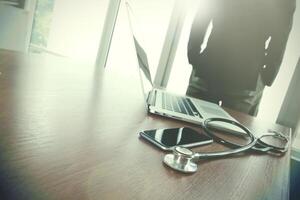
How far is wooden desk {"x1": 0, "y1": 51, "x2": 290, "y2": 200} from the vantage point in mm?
383

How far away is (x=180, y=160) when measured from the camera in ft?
1.75

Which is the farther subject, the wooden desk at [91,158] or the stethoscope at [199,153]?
the stethoscope at [199,153]

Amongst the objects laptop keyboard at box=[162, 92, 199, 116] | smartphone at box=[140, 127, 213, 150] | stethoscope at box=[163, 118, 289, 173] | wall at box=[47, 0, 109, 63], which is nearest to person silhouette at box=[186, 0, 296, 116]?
laptop keyboard at box=[162, 92, 199, 116]

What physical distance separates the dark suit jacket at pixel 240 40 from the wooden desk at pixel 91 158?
3.54 ft

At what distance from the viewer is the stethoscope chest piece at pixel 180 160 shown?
521mm

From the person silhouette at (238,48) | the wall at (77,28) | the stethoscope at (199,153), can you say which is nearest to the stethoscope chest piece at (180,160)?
the stethoscope at (199,153)

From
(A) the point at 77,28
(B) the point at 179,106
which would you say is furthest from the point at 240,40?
(A) the point at 77,28

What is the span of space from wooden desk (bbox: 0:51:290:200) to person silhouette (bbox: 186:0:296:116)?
3.44 feet

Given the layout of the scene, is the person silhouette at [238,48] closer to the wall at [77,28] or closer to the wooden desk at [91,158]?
the wooden desk at [91,158]

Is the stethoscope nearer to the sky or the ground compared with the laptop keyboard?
nearer to the ground

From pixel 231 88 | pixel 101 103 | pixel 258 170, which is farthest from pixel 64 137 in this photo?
pixel 231 88

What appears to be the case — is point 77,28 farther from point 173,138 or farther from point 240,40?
point 173,138

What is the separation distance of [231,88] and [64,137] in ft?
4.85

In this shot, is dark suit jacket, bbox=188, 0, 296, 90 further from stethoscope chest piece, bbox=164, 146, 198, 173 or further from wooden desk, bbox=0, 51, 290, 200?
stethoscope chest piece, bbox=164, 146, 198, 173
